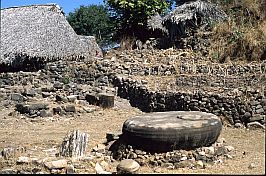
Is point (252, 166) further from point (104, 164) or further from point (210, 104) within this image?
point (210, 104)

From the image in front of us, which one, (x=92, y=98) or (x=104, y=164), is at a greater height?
(x=92, y=98)

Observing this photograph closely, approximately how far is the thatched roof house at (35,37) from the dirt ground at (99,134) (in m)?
5.58

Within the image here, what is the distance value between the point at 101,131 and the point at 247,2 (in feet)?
36.5

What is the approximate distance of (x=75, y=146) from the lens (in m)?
7.93

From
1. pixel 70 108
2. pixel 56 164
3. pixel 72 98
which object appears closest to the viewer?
pixel 56 164

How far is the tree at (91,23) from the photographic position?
3584cm

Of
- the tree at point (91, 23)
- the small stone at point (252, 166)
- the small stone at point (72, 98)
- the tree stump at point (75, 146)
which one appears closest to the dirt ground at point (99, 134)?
the small stone at point (252, 166)

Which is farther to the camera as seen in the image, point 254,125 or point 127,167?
point 254,125

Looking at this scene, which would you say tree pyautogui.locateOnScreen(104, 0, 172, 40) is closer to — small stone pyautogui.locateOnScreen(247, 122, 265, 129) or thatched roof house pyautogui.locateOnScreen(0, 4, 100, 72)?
thatched roof house pyautogui.locateOnScreen(0, 4, 100, 72)

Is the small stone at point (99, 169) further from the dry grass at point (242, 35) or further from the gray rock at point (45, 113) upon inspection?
the dry grass at point (242, 35)

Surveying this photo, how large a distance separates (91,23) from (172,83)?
22.8 m

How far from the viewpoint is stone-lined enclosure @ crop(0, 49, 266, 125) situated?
1012 centimetres

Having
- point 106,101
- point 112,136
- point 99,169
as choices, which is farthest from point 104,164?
point 106,101

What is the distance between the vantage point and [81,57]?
66.3ft
